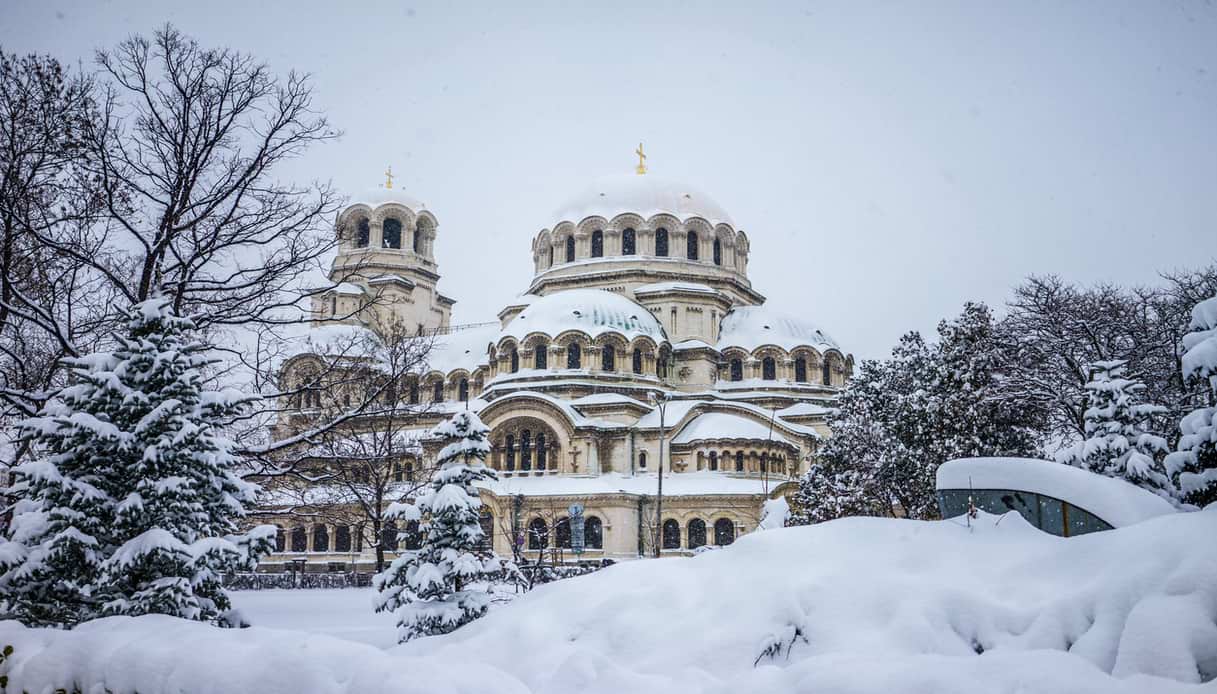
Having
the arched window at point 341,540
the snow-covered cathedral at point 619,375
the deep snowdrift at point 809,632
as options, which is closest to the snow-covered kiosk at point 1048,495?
the deep snowdrift at point 809,632

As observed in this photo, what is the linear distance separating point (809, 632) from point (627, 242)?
47591mm

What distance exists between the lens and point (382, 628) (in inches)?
701

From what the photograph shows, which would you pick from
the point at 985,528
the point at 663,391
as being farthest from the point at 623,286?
the point at 985,528

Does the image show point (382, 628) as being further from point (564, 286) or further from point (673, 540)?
point (564, 286)

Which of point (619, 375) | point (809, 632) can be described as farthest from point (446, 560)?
point (619, 375)

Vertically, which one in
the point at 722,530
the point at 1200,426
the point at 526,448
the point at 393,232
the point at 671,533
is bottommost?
the point at 671,533

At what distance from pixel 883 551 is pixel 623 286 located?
4413 centimetres

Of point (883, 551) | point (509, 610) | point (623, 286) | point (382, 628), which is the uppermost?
point (623, 286)

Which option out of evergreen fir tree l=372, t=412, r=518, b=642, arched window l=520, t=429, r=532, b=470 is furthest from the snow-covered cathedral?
evergreen fir tree l=372, t=412, r=518, b=642

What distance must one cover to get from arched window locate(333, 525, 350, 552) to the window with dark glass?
2246cm

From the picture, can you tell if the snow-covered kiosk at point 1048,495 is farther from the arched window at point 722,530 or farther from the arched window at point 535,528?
the arched window at point 535,528

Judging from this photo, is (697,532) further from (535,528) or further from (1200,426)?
(1200,426)

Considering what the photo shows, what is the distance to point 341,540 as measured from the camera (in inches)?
1766

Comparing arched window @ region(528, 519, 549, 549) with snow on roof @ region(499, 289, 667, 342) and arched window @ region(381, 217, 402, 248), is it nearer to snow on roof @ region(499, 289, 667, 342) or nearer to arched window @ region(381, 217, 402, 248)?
snow on roof @ region(499, 289, 667, 342)
